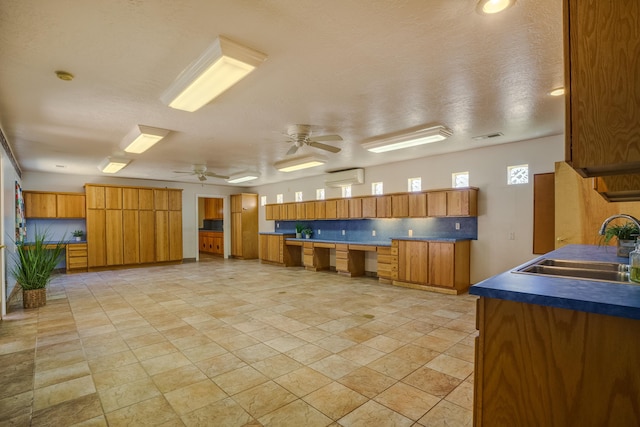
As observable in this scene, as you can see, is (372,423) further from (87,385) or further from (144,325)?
(144,325)

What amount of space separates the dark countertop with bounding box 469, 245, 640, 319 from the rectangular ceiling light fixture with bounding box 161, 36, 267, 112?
2.19 m

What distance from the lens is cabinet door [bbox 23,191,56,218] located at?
767 cm

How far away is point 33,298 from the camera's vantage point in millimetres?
4691

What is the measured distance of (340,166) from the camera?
740cm

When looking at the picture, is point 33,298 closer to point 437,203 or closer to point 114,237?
point 114,237

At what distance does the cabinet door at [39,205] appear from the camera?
7.67 m

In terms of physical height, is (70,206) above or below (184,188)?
below

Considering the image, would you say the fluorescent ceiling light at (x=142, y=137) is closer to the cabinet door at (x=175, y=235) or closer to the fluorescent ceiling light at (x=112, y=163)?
the fluorescent ceiling light at (x=112, y=163)

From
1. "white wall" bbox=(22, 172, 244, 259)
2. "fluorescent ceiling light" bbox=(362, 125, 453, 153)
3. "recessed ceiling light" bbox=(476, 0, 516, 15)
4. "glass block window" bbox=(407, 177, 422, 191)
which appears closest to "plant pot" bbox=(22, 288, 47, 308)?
"white wall" bbox=(22, 172, 244, 259)

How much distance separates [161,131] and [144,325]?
2.62m

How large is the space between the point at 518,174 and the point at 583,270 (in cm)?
353

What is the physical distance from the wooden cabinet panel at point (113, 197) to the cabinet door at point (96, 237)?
0.25m

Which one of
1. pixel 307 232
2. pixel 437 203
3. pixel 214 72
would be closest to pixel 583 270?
pixel 214 72

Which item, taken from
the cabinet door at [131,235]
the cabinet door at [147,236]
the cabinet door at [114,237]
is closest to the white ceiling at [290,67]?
the cabinet door at [114,237]
